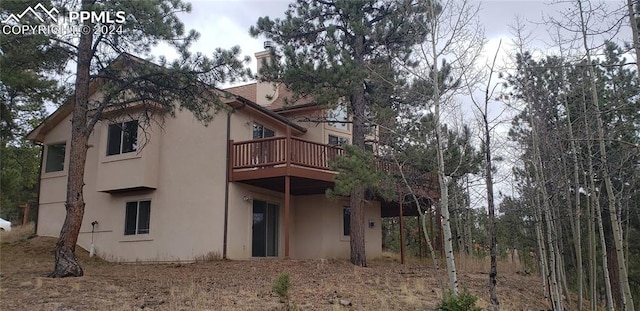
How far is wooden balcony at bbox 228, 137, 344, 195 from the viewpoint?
528 inches

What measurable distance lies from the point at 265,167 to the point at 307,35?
367 cm

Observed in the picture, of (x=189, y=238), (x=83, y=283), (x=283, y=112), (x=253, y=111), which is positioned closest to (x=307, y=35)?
(x=253, y=111)

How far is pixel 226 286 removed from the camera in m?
9.88

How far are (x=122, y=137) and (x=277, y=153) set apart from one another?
4.88 m

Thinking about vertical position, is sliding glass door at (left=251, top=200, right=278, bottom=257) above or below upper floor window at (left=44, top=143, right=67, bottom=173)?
below

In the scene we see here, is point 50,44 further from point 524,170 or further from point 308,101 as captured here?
point 524,170

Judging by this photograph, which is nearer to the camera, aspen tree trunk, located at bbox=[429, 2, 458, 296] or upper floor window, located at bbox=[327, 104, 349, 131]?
aspen tree trunk, located at bbox=[429, 2, 458, 296]

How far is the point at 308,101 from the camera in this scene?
1673cm

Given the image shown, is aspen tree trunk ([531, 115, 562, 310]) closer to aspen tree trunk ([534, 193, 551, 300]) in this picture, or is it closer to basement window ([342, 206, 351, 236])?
aspen tree trunk ([534, 193, 551, 300])

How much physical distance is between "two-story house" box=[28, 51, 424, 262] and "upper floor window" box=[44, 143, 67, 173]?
0.07 meters

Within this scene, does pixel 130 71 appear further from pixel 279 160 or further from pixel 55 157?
pixel 55 157

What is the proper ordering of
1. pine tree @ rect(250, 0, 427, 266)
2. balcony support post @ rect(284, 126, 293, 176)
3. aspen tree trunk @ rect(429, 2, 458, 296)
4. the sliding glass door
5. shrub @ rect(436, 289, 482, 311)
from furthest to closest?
1. the sliding glass door
2. balcony support post @ rect(284, 126, 293, 176)
3. pine tree @ rect(250, 0, 427, 266)
4. aspen tree trunk @ rect(429, 2, 458, 296)
5. shrub @ rect(436, 289, 482, 311)

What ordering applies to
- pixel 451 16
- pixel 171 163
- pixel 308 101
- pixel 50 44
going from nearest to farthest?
pixel 451 16 < pixel 50 44 < pixel 171 163 < pixel 308 101

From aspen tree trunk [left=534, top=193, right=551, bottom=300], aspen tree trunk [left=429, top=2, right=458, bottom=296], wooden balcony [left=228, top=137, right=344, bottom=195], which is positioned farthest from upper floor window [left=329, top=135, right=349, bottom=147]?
aspen tree trunk [left=429, top=2, right=458, bottom=296]
